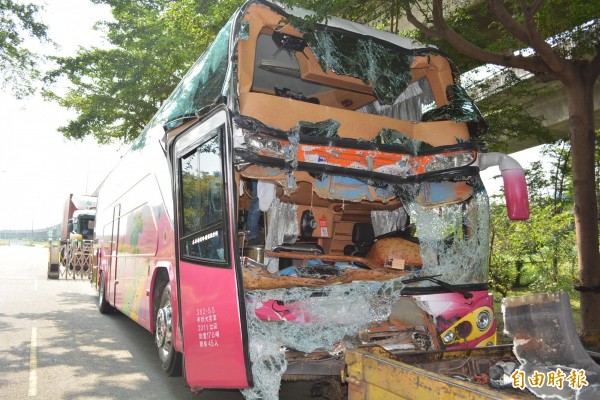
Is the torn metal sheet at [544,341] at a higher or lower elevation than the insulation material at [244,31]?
→ lower

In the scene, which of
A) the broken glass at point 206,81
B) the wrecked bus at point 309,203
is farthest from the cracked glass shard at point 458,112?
the broken glass at point 206,81

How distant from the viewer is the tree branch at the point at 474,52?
312 inches

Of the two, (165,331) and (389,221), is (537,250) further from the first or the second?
(165,331)

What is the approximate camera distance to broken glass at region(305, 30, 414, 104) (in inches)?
193

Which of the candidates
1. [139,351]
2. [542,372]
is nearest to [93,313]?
[139,351]

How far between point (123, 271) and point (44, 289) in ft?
25.9

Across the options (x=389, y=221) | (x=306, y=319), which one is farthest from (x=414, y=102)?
(x=306, y=319)

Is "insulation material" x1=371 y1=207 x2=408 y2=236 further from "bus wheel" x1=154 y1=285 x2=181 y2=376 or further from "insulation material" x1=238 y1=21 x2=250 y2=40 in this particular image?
"insulation material" x1=238 y1=21 x2=250 y2=40

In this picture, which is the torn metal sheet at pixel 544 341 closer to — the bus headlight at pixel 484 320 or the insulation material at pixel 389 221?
the bus headlight at pixel 484 320

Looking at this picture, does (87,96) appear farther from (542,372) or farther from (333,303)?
(542,372)

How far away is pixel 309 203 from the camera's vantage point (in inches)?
248

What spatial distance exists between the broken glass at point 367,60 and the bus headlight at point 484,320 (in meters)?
2.26

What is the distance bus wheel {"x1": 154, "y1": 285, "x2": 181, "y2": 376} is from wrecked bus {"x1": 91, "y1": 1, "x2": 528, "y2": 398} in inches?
1.2

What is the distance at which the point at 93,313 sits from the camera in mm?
11156
